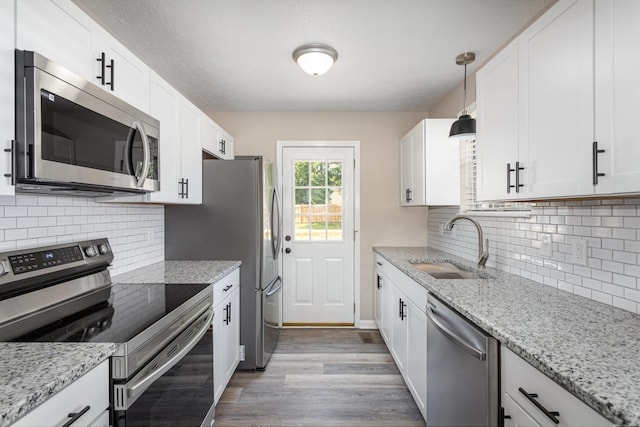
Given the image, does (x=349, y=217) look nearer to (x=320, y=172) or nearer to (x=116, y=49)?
(x=320, y=172)

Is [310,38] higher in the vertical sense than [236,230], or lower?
higher

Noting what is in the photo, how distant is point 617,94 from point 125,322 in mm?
1914

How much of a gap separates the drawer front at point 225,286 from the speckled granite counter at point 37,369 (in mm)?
1001

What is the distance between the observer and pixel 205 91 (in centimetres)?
297

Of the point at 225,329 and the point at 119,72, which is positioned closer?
→ the point at 119,72

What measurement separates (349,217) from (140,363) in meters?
2.68

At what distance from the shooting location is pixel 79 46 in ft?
4.32

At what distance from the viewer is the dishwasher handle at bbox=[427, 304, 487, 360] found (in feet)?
3.95

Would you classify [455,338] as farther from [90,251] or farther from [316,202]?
[316,202]

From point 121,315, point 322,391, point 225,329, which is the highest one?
point 121,315

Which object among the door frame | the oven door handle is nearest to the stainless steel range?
the oven door handle

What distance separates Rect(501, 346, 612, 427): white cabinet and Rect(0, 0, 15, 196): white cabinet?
174cm

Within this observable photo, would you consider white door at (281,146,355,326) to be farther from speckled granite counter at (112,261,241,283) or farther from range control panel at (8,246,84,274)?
range control panel at (8,246,84,274)

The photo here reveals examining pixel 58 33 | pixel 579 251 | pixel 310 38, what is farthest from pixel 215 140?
pixel 579 251
